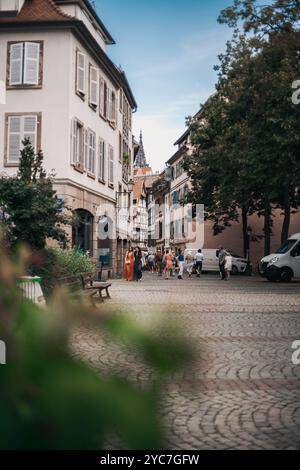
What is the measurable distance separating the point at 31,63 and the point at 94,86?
363 cm

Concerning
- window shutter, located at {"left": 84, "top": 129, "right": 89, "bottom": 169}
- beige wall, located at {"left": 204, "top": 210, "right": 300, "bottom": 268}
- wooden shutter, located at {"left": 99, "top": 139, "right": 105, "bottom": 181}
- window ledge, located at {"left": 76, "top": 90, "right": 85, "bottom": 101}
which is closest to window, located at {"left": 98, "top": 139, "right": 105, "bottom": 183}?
wooden shutter, located at {"left": 99, "top": 139, "right": 105, "bottom": 181}

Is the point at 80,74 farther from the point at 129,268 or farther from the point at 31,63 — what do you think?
the point at 129,268

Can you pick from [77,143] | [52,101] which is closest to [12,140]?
[52,101]

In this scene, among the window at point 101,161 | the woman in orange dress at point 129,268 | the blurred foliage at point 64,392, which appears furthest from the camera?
the woman in orange dress at point 129,268

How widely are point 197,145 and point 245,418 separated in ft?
111

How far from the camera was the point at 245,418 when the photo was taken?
4613 millimetres

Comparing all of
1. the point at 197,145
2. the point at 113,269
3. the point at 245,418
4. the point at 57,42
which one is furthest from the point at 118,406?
the point at 197,145

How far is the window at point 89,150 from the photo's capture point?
25.6 m

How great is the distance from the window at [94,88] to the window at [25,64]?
3.09 meters

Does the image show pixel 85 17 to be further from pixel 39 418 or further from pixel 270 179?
pixel 39 418

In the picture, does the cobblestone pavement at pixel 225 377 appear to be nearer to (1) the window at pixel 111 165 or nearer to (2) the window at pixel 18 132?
(2) the window at pixel 18 132

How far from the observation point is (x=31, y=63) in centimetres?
2336

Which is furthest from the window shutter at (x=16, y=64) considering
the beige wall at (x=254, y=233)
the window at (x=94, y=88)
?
the beige wall at (x=254, y=233)

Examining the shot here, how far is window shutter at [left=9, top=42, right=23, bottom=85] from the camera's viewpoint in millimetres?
23250
